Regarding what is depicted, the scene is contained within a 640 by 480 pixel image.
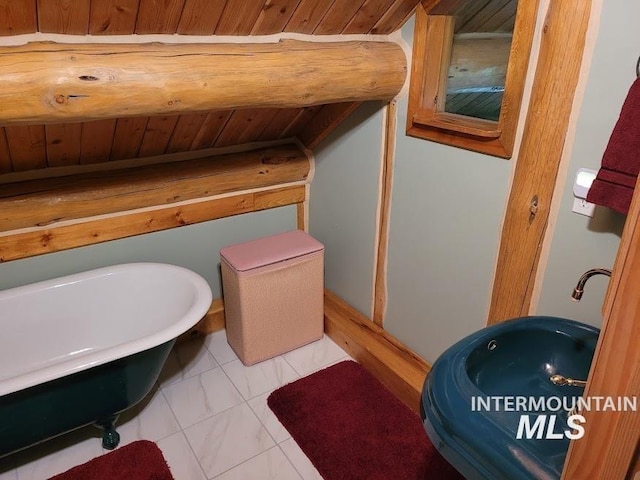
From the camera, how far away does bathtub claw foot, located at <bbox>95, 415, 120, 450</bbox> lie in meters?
2.04

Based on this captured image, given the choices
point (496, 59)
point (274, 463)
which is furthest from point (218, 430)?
point (496, 59)

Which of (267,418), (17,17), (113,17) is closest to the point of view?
(17,17)

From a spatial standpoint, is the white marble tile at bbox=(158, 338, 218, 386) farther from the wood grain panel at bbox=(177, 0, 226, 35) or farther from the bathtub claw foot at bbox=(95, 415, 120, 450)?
the wood grain panel at bbox=(177, 0, 226, 35)

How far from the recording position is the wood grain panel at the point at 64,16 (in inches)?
55.3

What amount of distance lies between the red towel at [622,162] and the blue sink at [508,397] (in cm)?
41

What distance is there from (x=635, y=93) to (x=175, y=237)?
2.16 metres

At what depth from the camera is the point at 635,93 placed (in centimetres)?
122

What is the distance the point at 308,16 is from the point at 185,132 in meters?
0.85

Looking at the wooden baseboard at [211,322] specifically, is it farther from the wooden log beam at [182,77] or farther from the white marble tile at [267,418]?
the wooden log beam at [182,77]

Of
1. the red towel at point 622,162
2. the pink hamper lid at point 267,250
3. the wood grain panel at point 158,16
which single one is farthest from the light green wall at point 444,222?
the wood grain panel at point 158,16

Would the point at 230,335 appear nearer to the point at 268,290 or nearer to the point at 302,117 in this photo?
the point at 268,290

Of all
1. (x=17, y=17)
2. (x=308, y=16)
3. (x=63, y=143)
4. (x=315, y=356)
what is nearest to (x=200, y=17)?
(x=308, y=16)

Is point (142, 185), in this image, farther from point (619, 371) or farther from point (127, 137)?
point (619, 371)

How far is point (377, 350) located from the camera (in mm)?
2484
